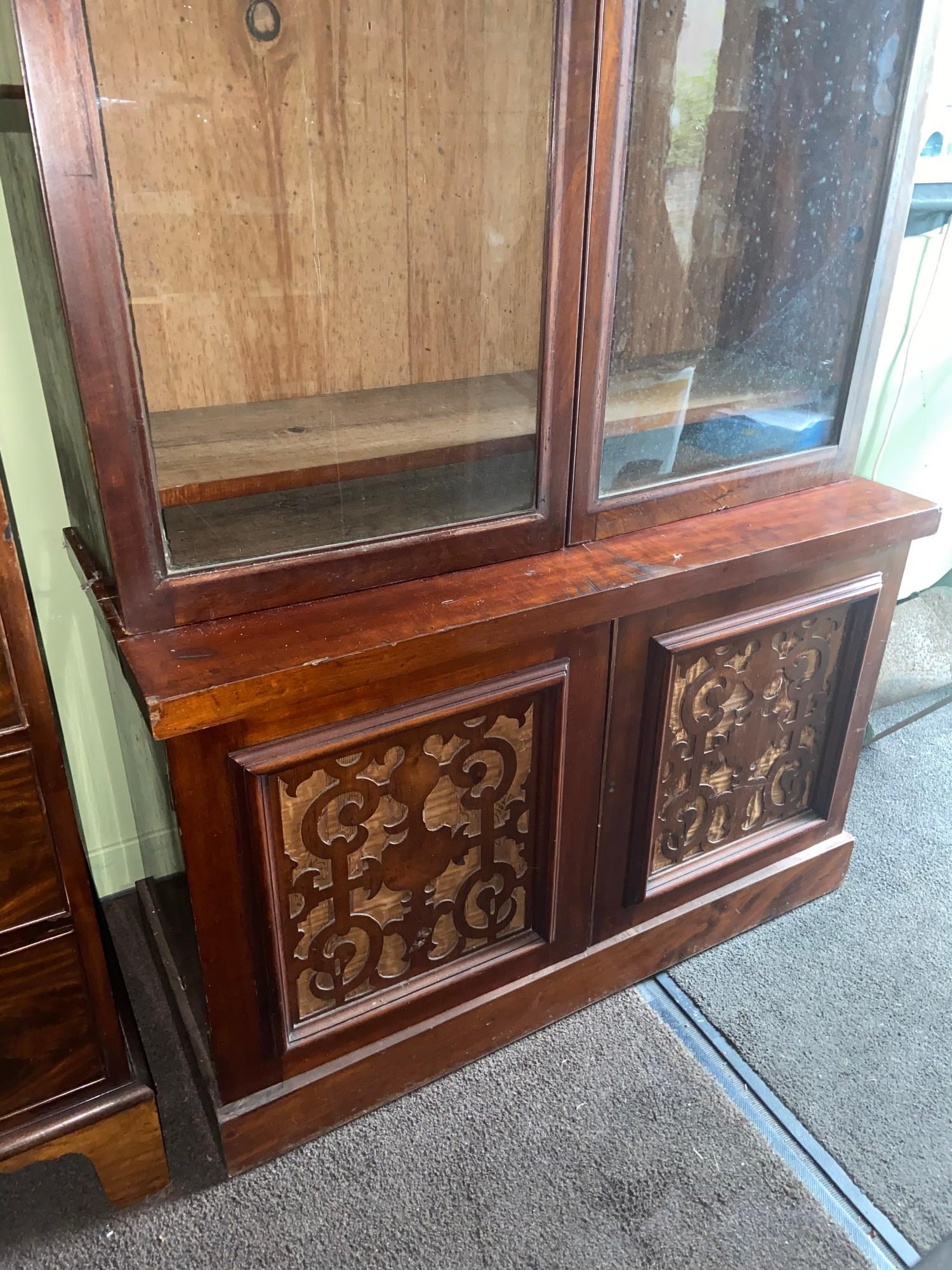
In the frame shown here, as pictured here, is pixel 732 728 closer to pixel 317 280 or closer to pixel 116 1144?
pixel 317 280

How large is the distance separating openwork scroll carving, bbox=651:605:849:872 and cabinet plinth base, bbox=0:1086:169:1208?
0.73m

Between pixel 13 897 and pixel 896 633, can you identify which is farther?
pixel 896 633

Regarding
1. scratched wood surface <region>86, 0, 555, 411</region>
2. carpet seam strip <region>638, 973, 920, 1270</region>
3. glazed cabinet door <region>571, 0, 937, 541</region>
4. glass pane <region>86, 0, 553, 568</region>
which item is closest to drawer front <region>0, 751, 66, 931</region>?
glass pane <region>86, 0, 553, 568</region>

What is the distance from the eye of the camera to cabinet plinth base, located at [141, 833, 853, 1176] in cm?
116

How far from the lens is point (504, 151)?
99 centimetres

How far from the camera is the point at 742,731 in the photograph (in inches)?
53.6

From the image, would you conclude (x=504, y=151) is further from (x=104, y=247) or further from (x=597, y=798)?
(x=597, y=798)

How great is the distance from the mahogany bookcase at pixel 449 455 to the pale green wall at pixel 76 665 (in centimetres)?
10

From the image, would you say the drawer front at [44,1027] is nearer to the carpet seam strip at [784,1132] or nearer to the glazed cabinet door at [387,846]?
the glazed cabinet door at [387,846]

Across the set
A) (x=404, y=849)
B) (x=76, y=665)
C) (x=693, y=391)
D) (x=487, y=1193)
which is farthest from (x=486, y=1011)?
(x=693, y=391)

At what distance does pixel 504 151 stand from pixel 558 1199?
1199mm

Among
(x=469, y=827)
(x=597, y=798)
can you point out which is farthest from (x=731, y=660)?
(x=469, y=827)

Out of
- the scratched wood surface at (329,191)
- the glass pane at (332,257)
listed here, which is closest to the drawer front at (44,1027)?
the glass pane at (332,257)

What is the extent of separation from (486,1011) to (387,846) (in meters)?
0.33
